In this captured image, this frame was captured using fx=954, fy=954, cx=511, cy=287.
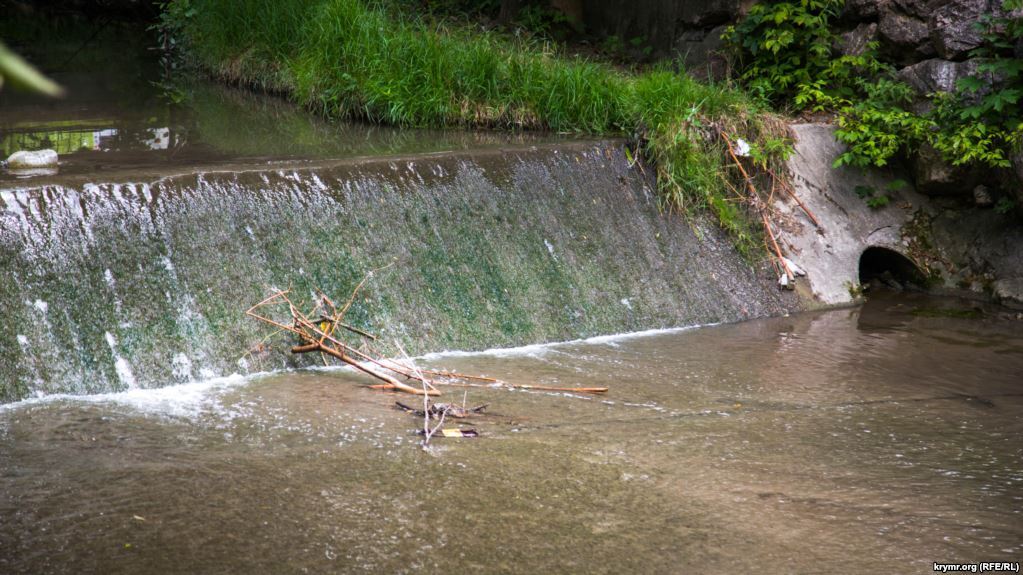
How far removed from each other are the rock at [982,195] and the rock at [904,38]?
1.06m

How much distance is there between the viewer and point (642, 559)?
2.82 metres

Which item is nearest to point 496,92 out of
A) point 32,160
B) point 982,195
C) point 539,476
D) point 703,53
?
point 703,53

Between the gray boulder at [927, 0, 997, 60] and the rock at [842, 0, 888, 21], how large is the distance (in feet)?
1.62

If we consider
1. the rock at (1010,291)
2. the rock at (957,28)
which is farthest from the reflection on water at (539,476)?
the rock at (957,28)

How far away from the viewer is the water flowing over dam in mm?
4238

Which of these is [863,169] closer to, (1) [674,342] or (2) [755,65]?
(2) [755,65]

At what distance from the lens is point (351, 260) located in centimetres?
505

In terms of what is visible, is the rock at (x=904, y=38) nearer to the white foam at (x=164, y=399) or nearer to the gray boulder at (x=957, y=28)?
the gray boulder at (x=957, y=28)

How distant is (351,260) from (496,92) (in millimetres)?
2656

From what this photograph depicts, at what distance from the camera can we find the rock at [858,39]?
7.23m

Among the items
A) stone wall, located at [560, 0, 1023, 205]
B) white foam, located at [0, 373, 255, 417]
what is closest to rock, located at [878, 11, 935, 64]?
stone wall, located at [560, 0, 1023, 205]

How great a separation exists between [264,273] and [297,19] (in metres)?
4.49

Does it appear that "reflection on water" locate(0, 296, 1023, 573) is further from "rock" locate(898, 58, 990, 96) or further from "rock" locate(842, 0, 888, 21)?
"rock" locate(842, 0, 888, 21)

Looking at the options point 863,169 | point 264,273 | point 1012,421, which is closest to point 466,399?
point 264,273
